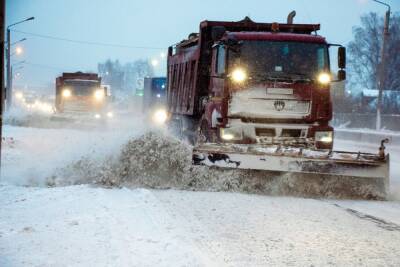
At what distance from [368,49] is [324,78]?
7009 cm

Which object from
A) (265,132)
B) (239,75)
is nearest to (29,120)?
(239,75)

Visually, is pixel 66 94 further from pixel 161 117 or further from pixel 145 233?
pixel 145 233

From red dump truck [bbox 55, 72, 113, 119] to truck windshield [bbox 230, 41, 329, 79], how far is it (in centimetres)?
1844

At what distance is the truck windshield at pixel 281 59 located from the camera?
1011cm

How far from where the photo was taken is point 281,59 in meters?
10.3

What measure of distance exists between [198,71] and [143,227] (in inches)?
277

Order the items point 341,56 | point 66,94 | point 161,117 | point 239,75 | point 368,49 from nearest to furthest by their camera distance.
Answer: point 239,75 < point 341,56 < point 161,117 < point 66,94 < point 368,49

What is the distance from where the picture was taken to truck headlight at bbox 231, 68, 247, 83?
9938 millimetres

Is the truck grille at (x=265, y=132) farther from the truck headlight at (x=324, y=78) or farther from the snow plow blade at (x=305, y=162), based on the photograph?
the truck headlight at (x=324, y=78)

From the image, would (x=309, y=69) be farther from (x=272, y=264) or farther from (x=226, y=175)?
(x=272, y=264)

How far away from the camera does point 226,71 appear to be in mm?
10164

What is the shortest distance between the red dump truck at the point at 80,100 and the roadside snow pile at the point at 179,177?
1833cm

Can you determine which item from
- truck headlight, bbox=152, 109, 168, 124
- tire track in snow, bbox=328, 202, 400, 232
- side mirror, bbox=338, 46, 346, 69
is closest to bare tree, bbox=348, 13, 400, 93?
truck headlight, bbox=152, 109, 168, 124

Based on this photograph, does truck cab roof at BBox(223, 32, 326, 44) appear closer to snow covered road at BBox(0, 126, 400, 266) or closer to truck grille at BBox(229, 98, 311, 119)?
truck grille at BBox(229, 98, 311, 119)
